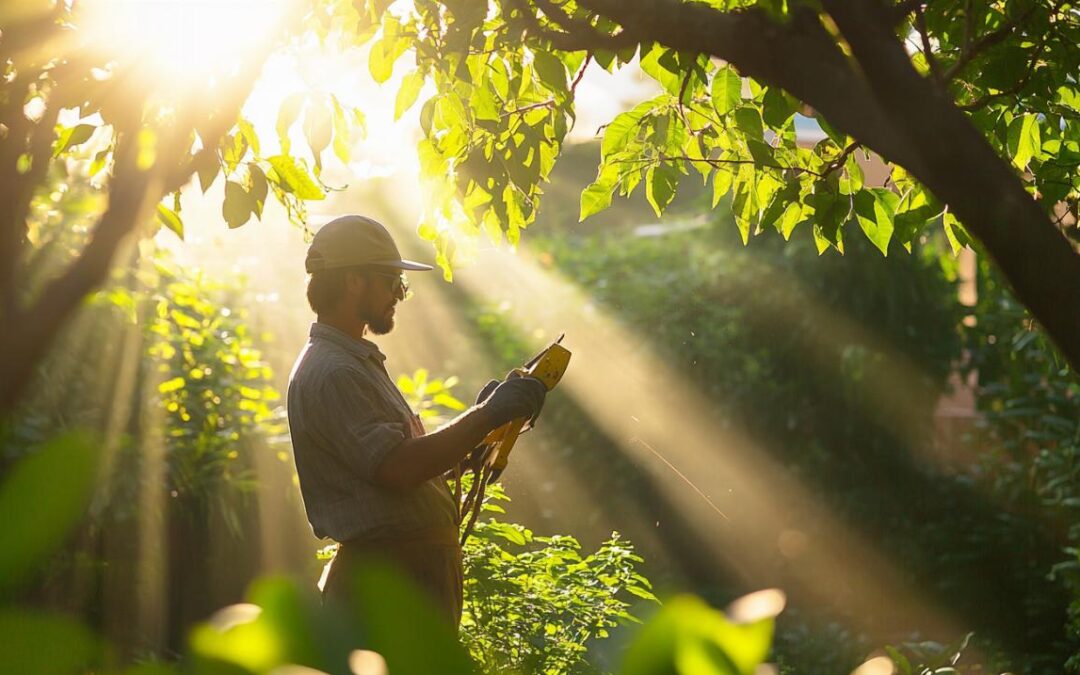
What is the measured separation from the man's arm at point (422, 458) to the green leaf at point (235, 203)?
0.74 metres

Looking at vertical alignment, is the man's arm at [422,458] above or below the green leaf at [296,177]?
below

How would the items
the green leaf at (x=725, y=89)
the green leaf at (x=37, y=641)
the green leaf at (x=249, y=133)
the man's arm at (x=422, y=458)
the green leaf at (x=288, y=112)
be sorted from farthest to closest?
the green leaf at (x=249, y=133), the green leaf at (x=725, y=89), the green leaf at (x=288, y=112), the man's arm at (x=422, y=458), the green leaf at (x=37, y=641)

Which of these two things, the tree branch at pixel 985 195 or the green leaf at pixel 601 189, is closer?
the tree branch at pixel 985 195

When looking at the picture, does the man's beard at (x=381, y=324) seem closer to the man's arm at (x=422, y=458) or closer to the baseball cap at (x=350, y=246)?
the baseball cap at (x=350, y=246)

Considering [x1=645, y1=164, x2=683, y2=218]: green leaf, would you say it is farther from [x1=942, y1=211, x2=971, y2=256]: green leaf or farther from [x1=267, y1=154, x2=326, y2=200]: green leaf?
[x1=267, y1=154, x2=326, y2=200]: green leaf

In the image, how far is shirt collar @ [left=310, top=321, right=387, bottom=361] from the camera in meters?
3.48

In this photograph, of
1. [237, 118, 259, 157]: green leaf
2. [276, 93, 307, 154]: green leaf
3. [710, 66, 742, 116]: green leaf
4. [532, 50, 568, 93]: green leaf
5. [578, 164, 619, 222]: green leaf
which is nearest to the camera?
[532, 50, 568, 93]: green leaf

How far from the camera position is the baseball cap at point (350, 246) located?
356 cm

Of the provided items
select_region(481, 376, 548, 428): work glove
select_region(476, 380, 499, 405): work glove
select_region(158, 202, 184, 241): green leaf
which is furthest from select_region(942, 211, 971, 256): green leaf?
select_region(158, 202, 184, 241): green leaf

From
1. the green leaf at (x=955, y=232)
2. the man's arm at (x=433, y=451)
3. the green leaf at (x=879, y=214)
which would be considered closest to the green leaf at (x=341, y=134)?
the man's arm at (x=433, y=451)

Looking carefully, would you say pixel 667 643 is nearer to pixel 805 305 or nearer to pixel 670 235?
pixel 805 305

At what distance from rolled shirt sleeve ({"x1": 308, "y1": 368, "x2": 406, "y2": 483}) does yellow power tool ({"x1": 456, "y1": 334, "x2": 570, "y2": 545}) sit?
0.35 metres

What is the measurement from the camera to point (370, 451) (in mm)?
3182

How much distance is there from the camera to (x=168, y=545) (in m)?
7.22
